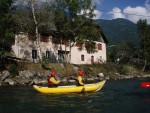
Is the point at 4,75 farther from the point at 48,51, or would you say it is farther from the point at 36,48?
the point at 48,51

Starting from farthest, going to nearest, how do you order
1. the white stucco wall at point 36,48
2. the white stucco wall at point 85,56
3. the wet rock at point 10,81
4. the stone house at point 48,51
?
the white stucco wall at point 85,56 < the stone house at point 48,51 < the white stucco wall at point 36,48 < the wet rock at point 10,81

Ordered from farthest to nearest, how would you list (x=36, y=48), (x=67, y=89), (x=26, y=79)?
1. (x=36, y=48)
2. (x=26, y=79)
3. (x=67, y=89)

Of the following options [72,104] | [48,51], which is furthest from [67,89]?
[48,51]

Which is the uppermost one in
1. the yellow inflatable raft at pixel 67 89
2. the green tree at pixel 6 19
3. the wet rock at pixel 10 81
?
the green tree at pixel 6 19

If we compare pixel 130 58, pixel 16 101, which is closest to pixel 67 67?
pixel 16 101

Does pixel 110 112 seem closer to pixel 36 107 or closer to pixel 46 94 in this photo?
pixel 36 107

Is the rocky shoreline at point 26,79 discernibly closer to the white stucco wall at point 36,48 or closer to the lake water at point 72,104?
the white stucco wall at point 36,48

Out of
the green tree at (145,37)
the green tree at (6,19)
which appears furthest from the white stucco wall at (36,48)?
the green tree at (145,37)

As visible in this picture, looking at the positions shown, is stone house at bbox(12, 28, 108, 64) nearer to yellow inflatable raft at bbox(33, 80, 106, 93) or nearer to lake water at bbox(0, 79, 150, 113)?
yellow inflatable raft at bbox(33, 80, 106, 93)

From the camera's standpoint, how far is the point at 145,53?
217 ft

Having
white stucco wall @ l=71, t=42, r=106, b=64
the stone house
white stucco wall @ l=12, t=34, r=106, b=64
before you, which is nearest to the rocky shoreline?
the stone house

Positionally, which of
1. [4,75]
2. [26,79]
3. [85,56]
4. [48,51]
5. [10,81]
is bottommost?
[10,81]

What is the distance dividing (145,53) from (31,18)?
28520mm

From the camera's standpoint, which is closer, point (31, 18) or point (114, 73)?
point (31, 18)
